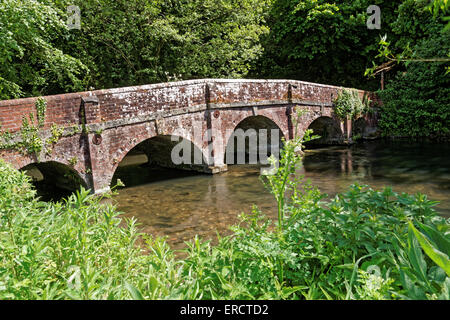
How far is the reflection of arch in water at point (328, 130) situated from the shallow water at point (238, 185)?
218 cm

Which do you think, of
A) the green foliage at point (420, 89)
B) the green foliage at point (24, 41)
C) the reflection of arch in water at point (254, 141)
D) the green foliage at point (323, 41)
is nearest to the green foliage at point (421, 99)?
the green foliage at point (420, 89)

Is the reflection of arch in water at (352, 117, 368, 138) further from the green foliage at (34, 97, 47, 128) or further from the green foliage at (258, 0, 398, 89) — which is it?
the green foliage at (34, 97, 47, 128)

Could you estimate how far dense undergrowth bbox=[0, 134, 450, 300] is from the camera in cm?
203

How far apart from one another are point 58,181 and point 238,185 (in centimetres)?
507

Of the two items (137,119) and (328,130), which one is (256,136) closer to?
(328,130)

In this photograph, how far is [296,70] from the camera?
23.6 m

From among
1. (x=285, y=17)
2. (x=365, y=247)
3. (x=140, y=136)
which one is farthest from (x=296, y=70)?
(x=365, y=247)

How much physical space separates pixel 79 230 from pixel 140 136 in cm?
734

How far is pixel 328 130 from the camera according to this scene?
17.9m

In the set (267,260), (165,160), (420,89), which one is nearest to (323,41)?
(420,89)

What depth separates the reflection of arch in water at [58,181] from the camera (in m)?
9.30

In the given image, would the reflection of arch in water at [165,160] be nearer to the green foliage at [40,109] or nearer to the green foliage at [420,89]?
the green foliage at [40,109]

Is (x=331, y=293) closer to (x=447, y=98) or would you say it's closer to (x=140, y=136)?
(x=140, y=136)

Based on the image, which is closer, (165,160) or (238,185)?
(238,185)
